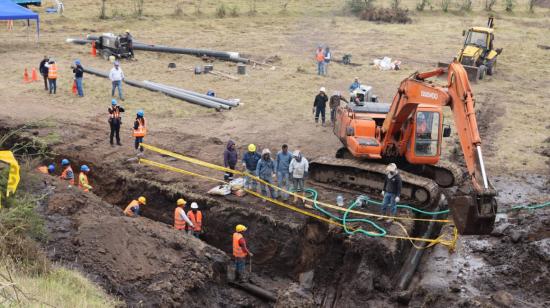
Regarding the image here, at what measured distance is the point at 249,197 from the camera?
17547 millimetres

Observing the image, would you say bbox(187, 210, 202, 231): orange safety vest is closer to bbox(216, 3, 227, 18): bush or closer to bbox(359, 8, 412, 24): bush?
bbox(216, 3, 227, 18): bush

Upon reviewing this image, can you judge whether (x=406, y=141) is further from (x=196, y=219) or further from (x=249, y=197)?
(x=196, y=219)

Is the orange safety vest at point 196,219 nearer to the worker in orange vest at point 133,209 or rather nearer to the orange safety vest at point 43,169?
the worker in orange vest at point 133,209

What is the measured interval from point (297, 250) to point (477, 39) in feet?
65.8

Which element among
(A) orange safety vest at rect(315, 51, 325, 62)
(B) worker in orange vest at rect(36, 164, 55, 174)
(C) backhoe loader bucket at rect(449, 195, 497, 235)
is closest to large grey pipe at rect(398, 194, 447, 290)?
(C) backhoe loader bucket at rect(449, 195, 497, 235)

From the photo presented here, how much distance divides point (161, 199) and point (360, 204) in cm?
550

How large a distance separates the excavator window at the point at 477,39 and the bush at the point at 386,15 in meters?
10.9

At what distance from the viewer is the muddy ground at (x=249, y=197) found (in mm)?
13953

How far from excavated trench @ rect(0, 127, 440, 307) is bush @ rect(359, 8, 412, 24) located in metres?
28.0

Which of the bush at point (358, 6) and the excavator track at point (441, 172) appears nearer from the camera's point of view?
the excavator track at point (441, 172)

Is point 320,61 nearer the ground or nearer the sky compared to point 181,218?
nearer the sky

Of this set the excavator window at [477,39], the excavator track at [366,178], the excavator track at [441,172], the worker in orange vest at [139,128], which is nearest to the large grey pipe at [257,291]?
the excavator track at [366,178]

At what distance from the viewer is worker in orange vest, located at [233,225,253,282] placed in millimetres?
15248

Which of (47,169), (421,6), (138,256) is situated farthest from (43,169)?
(421,6)
